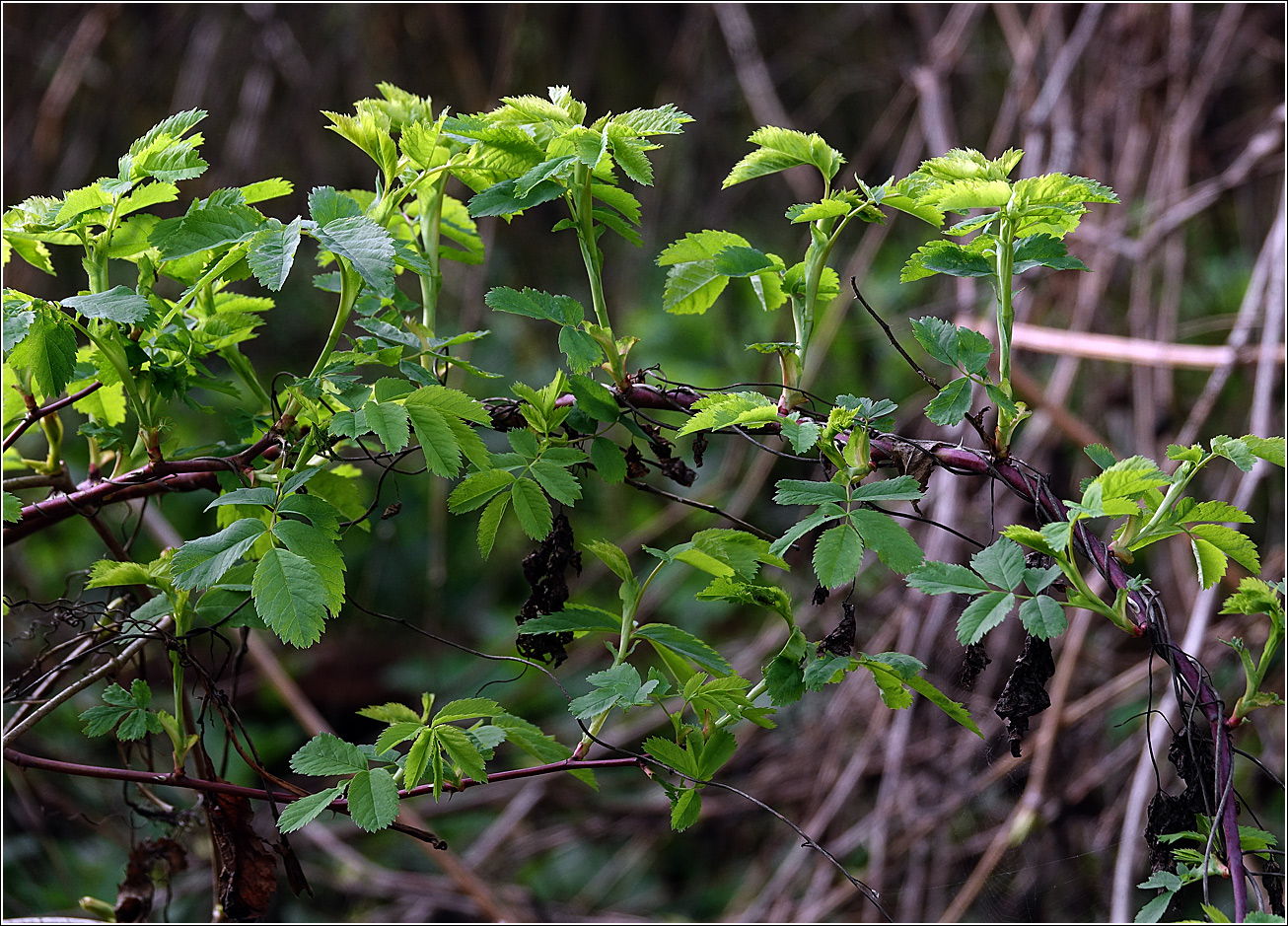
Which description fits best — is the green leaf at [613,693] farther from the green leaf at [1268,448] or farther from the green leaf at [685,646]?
the green leaf at [1268,448]

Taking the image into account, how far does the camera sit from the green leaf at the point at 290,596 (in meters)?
0.53

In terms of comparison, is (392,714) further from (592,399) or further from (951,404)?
(951,404)

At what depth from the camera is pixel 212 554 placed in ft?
1.79

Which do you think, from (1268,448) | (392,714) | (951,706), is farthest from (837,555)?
(392,714)

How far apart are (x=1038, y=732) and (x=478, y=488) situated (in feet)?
5.22

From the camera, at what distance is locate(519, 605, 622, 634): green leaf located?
0.60m

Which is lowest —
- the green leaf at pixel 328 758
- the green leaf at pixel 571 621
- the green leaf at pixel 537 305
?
the green leaf at pixel 328 758

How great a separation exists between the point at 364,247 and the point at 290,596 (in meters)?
0.20

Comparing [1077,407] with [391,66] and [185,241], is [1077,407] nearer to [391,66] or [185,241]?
[391,66]

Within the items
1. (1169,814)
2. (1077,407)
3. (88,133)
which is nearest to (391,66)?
(88,133)

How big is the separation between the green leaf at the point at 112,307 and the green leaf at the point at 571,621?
0.28 meters

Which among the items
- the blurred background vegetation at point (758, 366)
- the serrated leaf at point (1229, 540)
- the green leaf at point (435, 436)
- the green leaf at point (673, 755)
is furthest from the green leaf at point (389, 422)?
the blurred background vegetation at point (758, 366)

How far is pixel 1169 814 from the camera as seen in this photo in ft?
1.86

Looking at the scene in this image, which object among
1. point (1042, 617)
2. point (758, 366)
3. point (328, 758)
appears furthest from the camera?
point (758, 366)
